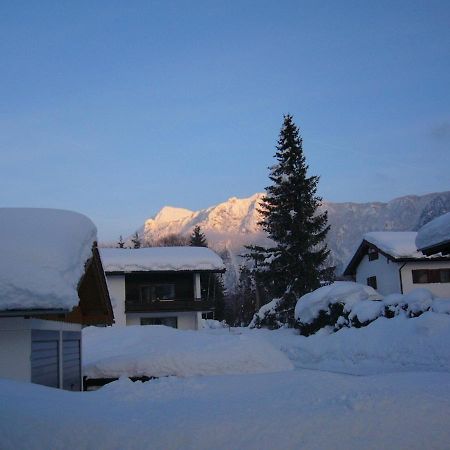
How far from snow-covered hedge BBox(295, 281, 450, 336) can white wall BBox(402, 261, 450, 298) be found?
20.5 feet

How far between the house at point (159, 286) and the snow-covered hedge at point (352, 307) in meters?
10.8

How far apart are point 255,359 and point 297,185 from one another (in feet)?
81.4

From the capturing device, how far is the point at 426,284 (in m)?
36.7

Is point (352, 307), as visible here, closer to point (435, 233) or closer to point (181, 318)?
point (435, 233)

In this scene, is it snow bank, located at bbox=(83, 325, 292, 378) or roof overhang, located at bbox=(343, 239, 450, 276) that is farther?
Result: roof overhang, located at bbox=(343, 239, 450, 276)

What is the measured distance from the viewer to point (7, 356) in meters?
9.16

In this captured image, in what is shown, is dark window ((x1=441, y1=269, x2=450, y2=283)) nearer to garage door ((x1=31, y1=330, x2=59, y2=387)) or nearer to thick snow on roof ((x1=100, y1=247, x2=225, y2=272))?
thick snow on roof ((x1=100, y1=247, x2=225, y2=272))

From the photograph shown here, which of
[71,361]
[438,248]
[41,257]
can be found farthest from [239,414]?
[438,248]

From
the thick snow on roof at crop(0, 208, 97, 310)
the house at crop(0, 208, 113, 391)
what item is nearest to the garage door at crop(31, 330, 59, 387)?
the house at crop(0, 208, 113, 391)

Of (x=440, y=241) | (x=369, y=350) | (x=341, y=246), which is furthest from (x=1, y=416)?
(x=341, y=246)

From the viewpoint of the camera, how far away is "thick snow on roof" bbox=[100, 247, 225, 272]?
38.8m

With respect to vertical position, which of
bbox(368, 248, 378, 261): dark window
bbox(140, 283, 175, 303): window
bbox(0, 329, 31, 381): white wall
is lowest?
bbox(0, 329, 31, 381): white wall

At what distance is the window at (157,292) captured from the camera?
39.9 meters

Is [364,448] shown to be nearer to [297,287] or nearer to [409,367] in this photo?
[409,367]
